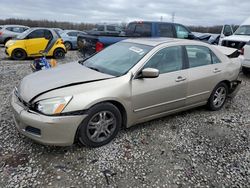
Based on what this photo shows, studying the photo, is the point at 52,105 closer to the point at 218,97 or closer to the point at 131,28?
the point at 218,97

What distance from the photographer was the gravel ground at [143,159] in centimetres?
280

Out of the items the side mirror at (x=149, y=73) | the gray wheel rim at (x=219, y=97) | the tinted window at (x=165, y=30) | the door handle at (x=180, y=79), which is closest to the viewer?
the side mirror at (x=149, y=73)

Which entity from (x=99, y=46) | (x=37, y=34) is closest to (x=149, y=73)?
(x=99, y=46)

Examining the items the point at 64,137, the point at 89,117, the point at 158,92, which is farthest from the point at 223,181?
the point at 64,137

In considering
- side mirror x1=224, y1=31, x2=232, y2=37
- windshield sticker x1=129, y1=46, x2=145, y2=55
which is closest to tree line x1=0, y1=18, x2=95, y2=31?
side mirror x1=224, y1=31, x2=232, y2=37

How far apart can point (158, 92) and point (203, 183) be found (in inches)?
59.0

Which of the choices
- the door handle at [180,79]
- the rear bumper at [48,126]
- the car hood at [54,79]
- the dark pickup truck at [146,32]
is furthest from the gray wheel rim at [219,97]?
the dark pickup truck at [146,32]

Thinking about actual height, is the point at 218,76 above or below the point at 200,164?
above

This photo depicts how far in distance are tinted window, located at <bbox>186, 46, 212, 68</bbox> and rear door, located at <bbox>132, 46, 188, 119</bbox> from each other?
222 millimetres

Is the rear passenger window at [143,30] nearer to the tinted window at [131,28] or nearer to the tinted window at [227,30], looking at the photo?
the tinted window at [131,28]

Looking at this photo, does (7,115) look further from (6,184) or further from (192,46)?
(192,46)

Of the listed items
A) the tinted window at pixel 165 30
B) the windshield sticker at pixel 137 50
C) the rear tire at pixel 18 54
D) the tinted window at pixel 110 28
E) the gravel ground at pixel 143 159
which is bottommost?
the gravel ground at pixel 143 159

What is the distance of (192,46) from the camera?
439 centimetres

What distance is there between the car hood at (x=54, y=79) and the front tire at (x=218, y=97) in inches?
94.3
